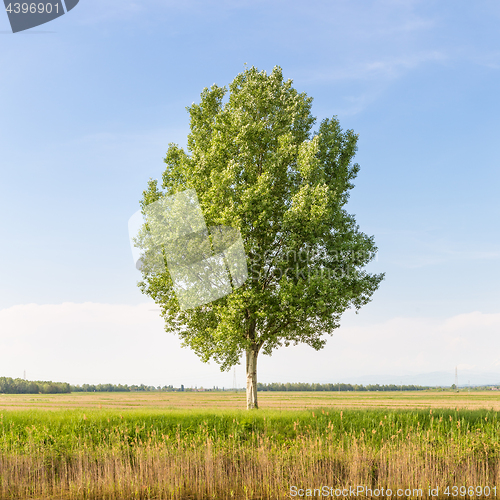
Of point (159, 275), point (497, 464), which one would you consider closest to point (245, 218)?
point (159, 275)

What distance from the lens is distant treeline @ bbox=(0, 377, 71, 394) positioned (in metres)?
160

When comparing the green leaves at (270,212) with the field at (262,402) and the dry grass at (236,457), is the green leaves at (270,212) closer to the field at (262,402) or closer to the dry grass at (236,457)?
the field at (262,402)

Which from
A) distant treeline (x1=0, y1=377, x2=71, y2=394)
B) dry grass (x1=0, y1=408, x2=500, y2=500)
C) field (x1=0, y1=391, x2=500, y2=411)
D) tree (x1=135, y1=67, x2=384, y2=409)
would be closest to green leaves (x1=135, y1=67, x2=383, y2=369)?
tree (x1=135, y1=67, x2=384, y2=409)

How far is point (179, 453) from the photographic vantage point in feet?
48.9

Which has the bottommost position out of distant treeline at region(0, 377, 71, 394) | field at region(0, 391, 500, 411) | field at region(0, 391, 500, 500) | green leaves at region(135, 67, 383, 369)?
distant treeline at region(0, 377, 71, 394)

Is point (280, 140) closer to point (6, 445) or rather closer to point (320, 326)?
point (320, 326)

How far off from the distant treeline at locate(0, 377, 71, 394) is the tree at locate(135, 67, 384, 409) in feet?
519

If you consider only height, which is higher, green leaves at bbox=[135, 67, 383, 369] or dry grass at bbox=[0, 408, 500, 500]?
green leaves at bbox=[135, 67, 383, 369]

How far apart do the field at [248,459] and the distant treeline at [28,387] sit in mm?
166326

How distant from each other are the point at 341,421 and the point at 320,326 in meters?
12.7

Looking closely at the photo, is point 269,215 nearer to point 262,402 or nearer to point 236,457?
point 236,457

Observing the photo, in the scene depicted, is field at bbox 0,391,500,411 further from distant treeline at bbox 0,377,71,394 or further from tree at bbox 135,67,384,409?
distant treeline at bbox 0,377,71,394

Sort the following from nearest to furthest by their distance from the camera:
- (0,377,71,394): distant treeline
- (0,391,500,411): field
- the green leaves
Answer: the green leaves < (0,391,500,411): field < (0,377,71,394): distant treeline


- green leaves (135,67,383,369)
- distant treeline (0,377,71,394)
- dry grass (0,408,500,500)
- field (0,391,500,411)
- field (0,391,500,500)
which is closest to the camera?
field (0,391,500,500)
